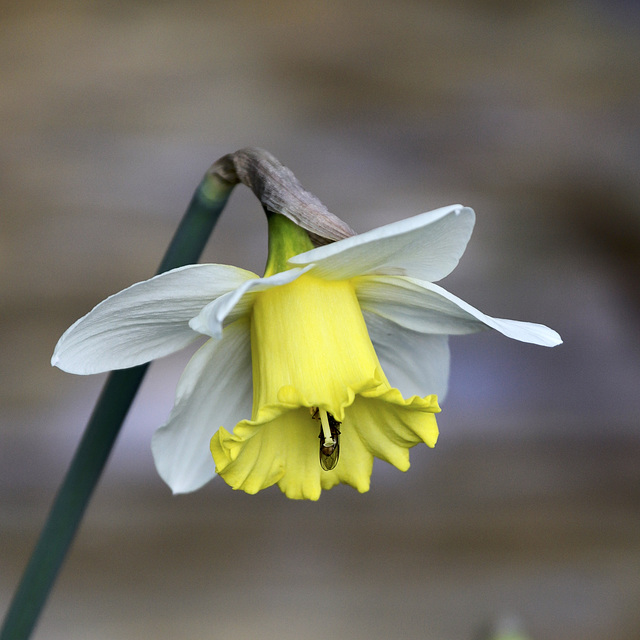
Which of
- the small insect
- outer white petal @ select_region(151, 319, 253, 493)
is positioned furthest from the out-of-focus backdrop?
the small insect

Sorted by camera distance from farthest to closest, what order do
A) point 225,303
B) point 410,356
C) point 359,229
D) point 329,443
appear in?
point 359,229 < point 410,356 < point 329,443 < point 225,303

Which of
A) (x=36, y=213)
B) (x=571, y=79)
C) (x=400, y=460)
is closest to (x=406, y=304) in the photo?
(x=400, y=460)

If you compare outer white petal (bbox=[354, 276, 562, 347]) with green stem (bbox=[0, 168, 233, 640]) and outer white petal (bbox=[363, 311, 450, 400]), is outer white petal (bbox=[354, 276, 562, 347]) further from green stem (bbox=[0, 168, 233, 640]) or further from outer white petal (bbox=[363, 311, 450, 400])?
green stem (bbox=[0, 168, 233, 640])

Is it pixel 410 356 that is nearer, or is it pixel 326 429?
pixel 326 429

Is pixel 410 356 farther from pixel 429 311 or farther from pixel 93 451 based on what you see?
pixel 93 451

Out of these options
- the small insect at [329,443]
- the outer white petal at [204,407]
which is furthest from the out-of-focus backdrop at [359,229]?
the small insect at [329,443]

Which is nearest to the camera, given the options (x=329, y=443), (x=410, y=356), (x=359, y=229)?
(x=329, y=443)

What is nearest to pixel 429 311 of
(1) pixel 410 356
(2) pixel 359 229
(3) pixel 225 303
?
(1) pixel 410 356

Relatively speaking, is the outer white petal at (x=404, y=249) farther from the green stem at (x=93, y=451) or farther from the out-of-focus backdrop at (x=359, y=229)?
the out-of-focus backdrop at (x=359, y=229)
